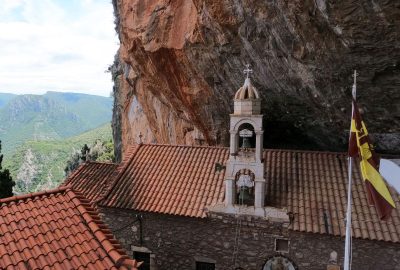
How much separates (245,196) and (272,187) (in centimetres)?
88

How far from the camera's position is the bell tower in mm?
10211

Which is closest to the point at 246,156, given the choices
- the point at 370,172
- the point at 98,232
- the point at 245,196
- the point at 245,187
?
the point at 245,187

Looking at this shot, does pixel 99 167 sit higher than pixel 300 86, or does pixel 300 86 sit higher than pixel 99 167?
pixel 300 86

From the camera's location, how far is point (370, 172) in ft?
21.0

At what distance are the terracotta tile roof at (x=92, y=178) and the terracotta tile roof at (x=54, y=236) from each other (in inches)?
249

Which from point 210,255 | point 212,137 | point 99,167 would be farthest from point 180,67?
point 210,255

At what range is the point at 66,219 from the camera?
6.48m

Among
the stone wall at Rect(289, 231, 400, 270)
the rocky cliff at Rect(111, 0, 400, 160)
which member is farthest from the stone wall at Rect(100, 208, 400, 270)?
the rocky cliff at Rect(111, 0, 400, 160)

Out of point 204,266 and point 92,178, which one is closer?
point 204,266

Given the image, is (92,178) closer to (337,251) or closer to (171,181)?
(171,181)

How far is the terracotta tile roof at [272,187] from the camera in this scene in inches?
385

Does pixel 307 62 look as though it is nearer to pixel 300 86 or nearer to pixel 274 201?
pixel 300 86

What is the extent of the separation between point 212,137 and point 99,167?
4.98 meters

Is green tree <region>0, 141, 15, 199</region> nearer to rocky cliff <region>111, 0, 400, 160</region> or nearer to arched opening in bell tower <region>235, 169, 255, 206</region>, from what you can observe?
rocky cliff <region>111, 0, 400, 160</region>
